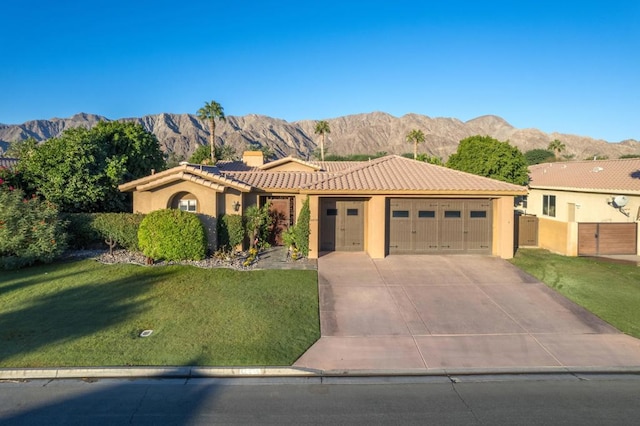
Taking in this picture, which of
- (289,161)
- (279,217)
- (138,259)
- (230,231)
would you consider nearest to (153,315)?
(138,259)

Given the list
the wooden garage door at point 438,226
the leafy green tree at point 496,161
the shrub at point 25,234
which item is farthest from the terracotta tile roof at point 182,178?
the leafy green tree at point 496,161

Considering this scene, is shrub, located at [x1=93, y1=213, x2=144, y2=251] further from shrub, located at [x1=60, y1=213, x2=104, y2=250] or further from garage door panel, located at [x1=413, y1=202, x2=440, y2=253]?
garage door panel, located at [x1=413, y1=202, x2=440, y2=253]

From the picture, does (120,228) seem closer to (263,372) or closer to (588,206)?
(263,372)

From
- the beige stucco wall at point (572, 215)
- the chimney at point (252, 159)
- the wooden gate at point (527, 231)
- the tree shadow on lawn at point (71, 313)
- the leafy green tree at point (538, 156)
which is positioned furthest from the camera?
the leafy green tree at point (538, 156)

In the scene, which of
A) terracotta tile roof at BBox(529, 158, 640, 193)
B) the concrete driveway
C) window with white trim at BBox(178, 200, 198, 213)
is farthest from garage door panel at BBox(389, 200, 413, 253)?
terracotta tile roof at BBox(529, 158, 640, 193)

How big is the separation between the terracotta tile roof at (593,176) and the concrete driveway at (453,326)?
33.4 ft

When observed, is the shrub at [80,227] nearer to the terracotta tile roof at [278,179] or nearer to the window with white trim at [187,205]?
the window with white trim at [187,205]

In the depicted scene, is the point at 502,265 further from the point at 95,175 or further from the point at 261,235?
the point at 95,175

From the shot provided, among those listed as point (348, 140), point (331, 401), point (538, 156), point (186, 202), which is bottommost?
point (331, 401)

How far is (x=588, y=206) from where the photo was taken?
21094mm

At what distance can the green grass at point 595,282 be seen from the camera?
10.2 metres

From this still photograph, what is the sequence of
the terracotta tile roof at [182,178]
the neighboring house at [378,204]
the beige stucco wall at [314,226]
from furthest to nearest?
1. the neighboring house at [378,204]
2. the beige stucco wall at [314,226]
3. the terracotta tile roof at [182,178]

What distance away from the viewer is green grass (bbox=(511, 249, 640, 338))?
33.4ft

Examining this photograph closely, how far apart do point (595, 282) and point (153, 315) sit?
13.4 metres
